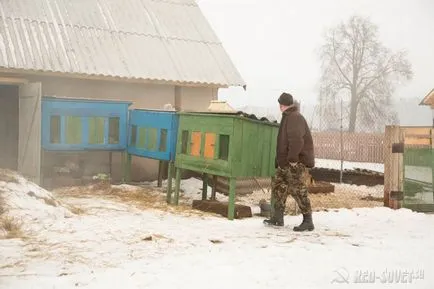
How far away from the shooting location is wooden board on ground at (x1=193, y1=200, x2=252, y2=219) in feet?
24.0

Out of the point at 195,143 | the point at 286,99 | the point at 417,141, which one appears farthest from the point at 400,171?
the point at 195,143

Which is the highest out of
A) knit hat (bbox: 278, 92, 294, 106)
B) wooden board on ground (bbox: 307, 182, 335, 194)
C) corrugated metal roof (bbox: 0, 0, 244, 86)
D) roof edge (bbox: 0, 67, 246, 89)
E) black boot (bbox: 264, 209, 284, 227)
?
corrugated metal roof (bbox: 0, 0, 244, 86)

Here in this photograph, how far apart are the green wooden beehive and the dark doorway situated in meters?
5.54

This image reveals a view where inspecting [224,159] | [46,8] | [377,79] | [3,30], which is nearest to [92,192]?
[224,159]

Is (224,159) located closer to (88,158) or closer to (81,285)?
(81,285)

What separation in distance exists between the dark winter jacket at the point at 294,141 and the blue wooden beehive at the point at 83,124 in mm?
4549

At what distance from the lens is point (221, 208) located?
7641 mm

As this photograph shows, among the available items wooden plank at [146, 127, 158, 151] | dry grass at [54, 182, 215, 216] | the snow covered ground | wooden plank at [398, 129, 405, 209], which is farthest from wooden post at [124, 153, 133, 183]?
wooden plank at [398, 129, 405, 209]

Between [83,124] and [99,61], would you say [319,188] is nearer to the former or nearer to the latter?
[83,124]

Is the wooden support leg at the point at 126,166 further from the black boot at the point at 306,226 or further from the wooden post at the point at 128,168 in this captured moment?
the black boot at the point at 306,226

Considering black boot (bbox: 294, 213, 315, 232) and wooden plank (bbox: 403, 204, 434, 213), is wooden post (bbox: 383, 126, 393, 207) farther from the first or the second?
black boot (bbox: 294, 213, 315, 232)

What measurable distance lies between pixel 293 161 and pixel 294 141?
0.90ft

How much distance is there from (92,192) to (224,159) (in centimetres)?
336

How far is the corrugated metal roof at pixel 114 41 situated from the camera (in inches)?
408
